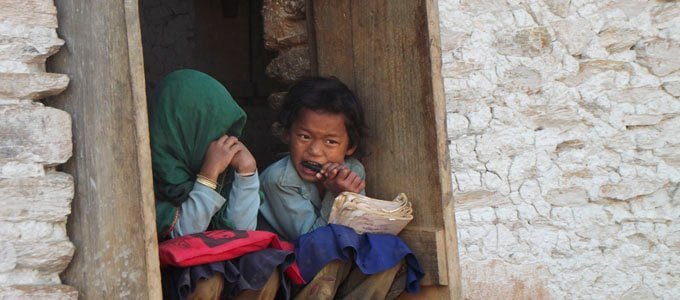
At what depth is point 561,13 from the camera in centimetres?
492

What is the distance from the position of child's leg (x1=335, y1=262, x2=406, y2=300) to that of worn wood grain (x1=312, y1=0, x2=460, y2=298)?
115 millimetres

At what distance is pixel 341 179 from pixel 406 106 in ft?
0.99

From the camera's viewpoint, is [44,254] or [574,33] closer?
[44,254]

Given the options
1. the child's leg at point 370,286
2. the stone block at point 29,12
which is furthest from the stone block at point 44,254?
the child's leg at point 370,286

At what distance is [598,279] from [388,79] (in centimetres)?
198

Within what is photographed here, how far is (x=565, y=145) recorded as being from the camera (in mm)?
4938

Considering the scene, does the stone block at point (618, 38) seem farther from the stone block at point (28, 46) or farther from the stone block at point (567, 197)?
the stone block at point (28, 46)

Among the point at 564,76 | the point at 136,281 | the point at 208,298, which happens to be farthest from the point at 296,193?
the point at 564,76

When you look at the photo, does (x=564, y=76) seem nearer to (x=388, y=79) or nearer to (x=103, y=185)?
(x=388, y=79)

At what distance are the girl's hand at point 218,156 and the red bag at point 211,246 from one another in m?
0.21

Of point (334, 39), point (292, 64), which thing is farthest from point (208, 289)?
point (292, 64)

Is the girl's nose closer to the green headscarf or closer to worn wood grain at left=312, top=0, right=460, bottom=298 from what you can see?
worn wood grain at left=312, top=0, right=460, bottom=298

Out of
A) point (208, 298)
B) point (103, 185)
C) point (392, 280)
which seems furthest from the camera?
point (392, 280)

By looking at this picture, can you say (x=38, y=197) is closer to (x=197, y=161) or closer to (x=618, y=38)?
(x=197, y=161)
